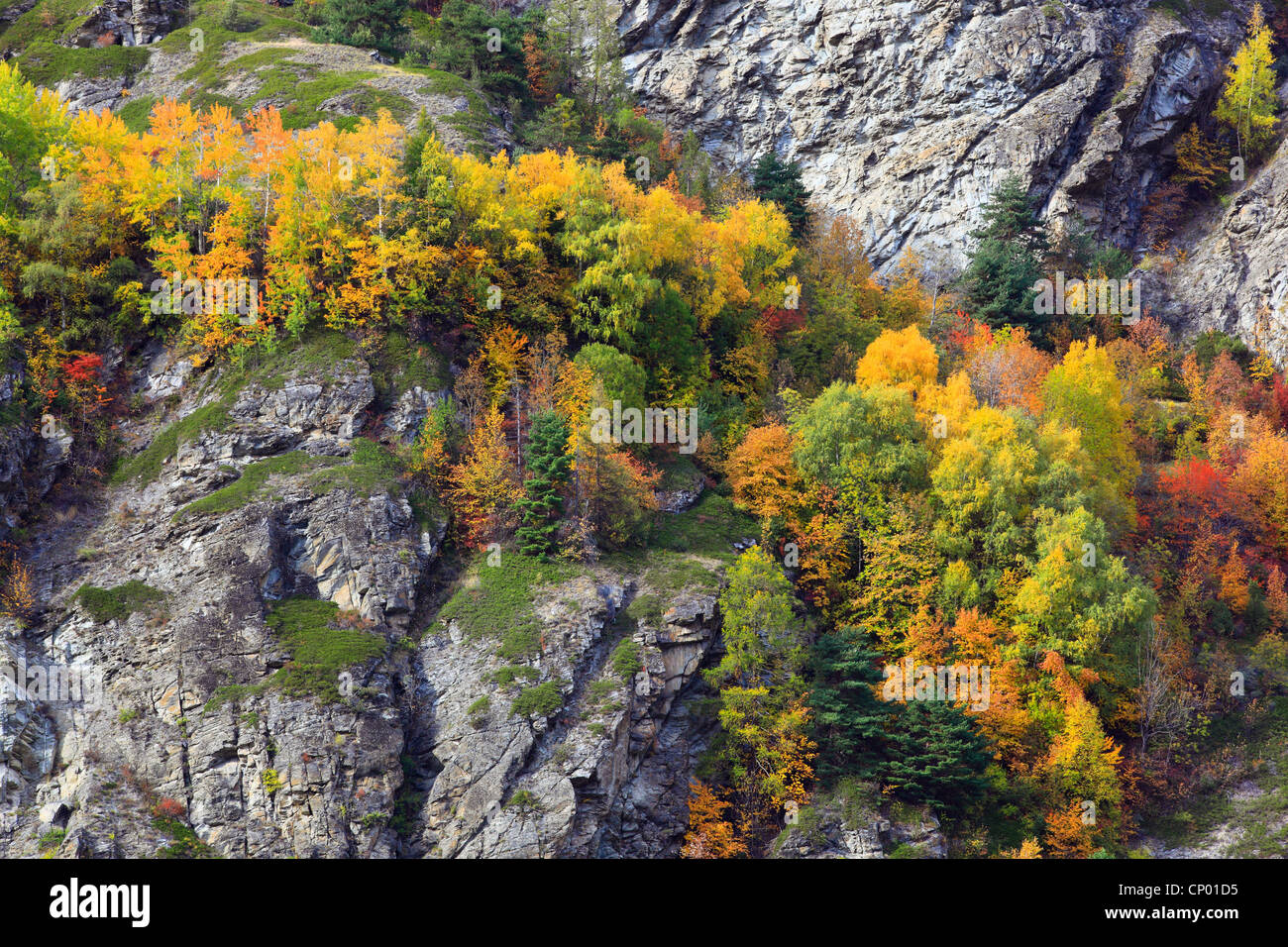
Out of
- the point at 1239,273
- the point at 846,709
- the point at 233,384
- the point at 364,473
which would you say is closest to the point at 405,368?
the point at 364,473

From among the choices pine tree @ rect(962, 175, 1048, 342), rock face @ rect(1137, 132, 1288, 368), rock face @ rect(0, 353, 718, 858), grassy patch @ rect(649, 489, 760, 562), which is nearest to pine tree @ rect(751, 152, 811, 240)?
pine tree @ rect(962, 175, 1048, 342)

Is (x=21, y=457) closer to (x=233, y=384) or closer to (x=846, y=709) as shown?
(x=233, y=384)

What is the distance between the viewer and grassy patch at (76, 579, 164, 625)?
41.8 meters

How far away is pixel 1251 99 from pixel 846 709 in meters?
66.2

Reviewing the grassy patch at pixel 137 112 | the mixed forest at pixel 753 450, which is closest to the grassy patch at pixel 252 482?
the mixed forest at pixel 753 450

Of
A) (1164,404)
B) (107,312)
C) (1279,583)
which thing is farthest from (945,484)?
(107,312)

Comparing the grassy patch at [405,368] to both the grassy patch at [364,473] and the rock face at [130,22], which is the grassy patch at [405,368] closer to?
the grassy patch at [364,473]

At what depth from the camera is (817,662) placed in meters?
46.4

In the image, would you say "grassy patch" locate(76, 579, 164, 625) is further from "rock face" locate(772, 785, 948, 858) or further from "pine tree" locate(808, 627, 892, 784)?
"pine tree" locate(808, 627, 892, 784)

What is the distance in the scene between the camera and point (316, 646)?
1635 inches

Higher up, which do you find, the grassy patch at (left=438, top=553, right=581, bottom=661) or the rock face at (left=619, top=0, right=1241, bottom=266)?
the rock face at (left=619, top=0, right=1241, bottom=266)

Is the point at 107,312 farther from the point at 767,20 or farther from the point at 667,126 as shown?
the point at 767,20

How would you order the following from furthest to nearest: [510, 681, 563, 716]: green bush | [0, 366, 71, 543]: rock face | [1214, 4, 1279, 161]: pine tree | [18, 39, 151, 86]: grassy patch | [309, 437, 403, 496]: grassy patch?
[1214, 4, 1279, 161]: pine tree → [18, 39, 151, 86]: grassy patch → [309, 437, 403, 496]: grassy patch → [0, 366, 71, 543]: rock face → [510, 681, 563, 716]: green bush

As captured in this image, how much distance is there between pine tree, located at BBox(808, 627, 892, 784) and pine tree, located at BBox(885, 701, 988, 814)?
88 centimetres
